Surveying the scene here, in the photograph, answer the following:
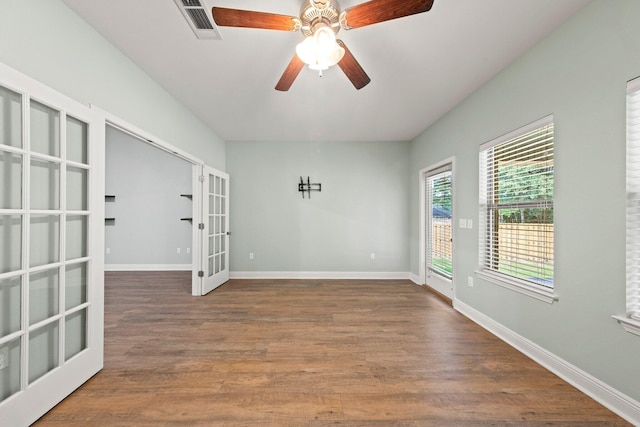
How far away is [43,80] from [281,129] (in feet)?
9.70

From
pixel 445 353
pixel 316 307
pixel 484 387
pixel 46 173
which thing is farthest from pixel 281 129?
pixel 484 387

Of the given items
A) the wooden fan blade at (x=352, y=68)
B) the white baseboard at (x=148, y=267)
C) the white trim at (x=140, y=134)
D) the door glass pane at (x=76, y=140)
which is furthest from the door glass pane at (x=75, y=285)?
the white baseboard at (x=148, y=267)

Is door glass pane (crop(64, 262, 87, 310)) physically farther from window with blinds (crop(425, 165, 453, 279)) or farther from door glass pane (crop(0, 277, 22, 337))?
window with blinds (crop(425, 165, 453, 279))

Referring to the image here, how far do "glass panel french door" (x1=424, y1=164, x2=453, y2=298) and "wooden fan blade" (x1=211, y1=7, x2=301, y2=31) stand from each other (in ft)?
9.69

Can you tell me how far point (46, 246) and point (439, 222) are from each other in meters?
4.44

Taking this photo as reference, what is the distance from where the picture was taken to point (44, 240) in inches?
63.7

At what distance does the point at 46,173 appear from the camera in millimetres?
1624

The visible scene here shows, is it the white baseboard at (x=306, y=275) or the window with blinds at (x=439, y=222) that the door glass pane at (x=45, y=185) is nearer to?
the white baseboard at (x=306, y=275)

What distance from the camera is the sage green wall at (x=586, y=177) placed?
1.60 m

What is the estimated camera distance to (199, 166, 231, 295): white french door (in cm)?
402

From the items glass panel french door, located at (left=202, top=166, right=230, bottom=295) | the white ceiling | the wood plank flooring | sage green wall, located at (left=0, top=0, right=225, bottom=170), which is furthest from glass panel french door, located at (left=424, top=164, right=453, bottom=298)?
sage green wall, located at (left=0, top=0, right=225, bottom=170)

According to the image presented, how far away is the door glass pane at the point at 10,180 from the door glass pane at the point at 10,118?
3.1 inches

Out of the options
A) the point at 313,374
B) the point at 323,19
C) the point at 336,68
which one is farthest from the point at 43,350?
the point at 336,68

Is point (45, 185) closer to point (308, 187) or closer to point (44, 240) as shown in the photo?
point (44, 240)
